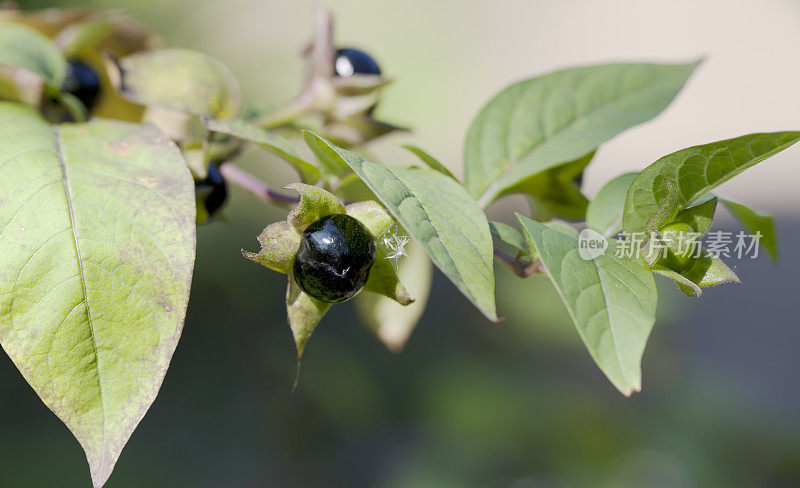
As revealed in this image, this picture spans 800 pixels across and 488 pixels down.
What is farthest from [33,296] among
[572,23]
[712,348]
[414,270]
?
[572,23]

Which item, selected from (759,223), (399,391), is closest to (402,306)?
(759,223)

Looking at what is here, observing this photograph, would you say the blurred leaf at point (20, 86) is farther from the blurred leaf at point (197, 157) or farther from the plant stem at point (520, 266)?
the plant stem at point (520, 266)

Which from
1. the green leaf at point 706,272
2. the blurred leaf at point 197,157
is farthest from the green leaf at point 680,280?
the blurred leaf at point 197,157

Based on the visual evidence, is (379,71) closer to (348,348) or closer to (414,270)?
(414,270)

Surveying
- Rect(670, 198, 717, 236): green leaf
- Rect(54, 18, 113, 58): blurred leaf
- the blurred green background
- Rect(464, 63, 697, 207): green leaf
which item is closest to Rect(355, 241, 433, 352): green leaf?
Rect(464, 63, 697, 207): green leaf

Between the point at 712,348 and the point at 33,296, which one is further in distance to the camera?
the point at 712,348
